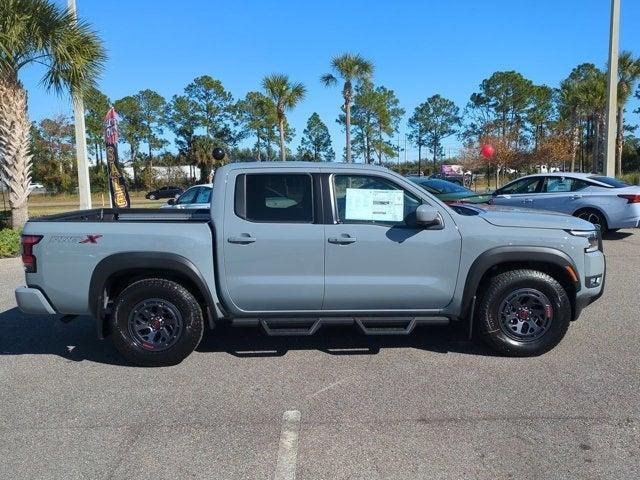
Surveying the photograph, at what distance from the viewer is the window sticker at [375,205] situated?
15.7ft

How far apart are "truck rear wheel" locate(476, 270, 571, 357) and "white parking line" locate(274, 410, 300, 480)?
6.60 feet

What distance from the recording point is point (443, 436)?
3.55m

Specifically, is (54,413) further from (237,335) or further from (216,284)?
(237,335)

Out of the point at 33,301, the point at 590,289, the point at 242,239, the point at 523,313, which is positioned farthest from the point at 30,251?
the point at 590,289

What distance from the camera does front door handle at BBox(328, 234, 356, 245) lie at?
4.66 metres

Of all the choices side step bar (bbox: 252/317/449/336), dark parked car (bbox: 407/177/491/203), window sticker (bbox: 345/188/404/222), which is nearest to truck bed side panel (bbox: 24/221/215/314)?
side step bar (bbox: 252/317/449/336)

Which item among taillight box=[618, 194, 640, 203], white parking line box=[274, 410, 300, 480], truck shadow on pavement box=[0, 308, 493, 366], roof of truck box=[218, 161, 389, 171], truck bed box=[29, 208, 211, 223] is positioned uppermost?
roof of truck box=[218, 161, 389, 171]

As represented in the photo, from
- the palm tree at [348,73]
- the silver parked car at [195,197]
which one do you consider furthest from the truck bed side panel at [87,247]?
the palm tree at [348,73]

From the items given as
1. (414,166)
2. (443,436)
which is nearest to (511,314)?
(443,436)

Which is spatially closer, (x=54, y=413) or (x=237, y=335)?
(x=54, y=413)

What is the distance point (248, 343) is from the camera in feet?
18.0

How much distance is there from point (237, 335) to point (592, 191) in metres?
8.99

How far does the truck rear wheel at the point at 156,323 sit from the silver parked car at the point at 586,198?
8269 mm

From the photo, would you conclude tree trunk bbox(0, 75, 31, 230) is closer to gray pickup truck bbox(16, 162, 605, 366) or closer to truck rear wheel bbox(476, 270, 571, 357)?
gray pickup truck bbox(16, 162, 605, 366)
